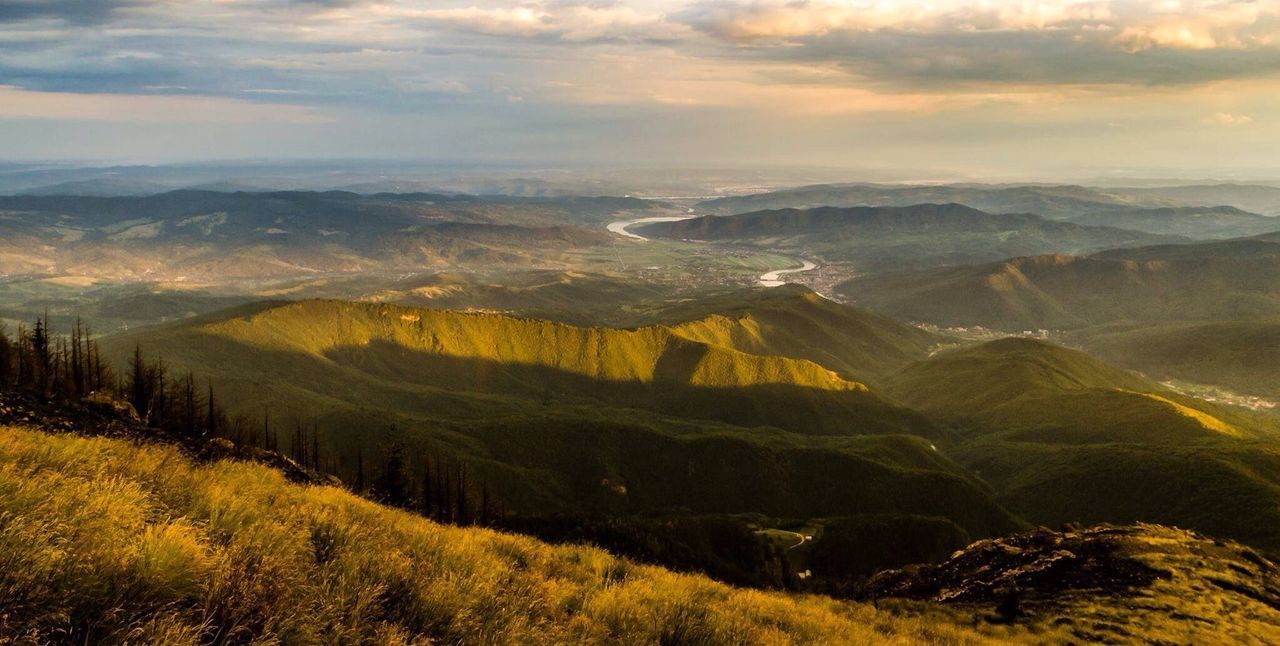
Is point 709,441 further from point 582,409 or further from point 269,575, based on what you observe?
point 269,575

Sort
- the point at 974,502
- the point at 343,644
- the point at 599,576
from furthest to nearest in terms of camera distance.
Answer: the point at 974,502
the point at 599,576
the point at 343,644

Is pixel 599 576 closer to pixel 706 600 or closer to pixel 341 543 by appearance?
pixel 706 600

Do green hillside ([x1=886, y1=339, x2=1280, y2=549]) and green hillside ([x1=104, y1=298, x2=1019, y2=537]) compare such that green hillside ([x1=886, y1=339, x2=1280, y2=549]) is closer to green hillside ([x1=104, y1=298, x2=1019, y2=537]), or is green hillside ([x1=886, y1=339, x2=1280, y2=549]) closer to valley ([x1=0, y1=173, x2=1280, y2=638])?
valley ([x1=0, y1=173, x2=1280, y2=638])

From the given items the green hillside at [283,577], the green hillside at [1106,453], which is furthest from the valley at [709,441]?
the green hillside at [283,577]

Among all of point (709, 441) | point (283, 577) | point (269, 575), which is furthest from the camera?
point (709, 441)

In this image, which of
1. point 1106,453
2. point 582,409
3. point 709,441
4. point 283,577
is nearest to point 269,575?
point 283,577

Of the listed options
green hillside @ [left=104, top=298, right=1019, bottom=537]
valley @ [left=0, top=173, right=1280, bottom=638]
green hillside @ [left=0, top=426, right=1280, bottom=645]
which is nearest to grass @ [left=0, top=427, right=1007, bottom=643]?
green hillside @ [left=0, top=426, right=1280, bottom=645]

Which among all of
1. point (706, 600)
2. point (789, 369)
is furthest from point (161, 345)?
point (706, 600)
